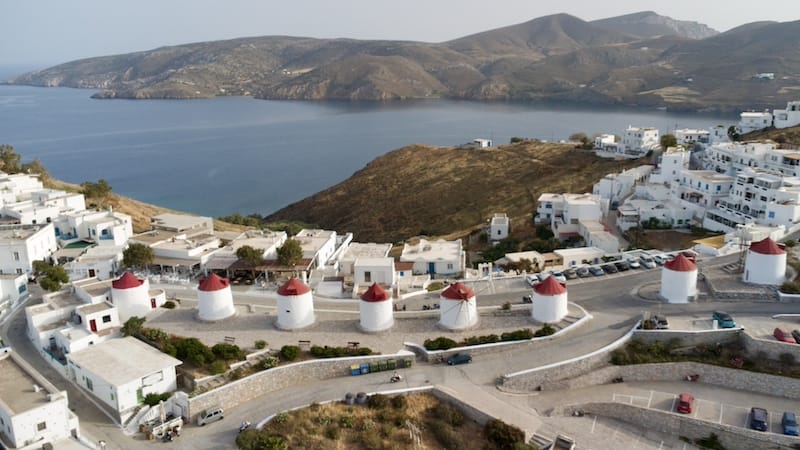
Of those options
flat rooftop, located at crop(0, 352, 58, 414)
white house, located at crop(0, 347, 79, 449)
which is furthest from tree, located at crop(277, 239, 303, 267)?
Result: white house, located at crop(0, 347, 79, 449)

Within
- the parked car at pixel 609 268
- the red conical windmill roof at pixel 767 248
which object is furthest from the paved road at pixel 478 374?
the red conical windmill roof at pixel 767 248

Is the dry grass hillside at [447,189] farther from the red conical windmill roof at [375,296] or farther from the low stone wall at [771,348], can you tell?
the low stone wall at [771,348]

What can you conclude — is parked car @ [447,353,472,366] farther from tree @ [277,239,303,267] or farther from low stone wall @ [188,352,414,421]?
tree @ [277,239,303,267]

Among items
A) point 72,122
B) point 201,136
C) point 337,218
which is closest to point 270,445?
point 337,218

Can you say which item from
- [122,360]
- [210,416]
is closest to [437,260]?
[210,416]

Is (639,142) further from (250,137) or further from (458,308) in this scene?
(250,137)

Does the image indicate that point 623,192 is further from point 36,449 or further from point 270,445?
point 36,449

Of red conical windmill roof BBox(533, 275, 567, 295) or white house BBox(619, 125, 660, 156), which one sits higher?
white house BBox(619, 125, 660, 156)
